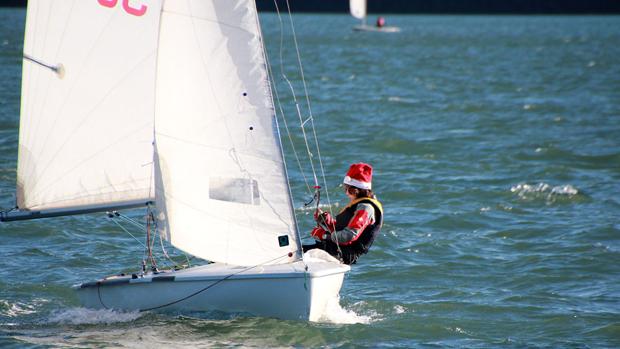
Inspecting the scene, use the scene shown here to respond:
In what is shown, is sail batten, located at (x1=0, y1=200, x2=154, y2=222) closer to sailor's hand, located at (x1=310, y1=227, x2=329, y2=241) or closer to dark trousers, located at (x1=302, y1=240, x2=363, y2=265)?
sailor's hand, located at (x1=310, y1=227, x2=329, y2=241)

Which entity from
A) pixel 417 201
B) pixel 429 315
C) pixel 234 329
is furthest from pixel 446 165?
pixel 234 329

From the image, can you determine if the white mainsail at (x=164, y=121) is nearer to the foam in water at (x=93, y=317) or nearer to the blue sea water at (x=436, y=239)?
the blue sea water at (x=436, y=239)

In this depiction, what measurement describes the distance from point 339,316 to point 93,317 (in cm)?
202

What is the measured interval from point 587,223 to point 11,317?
742cm

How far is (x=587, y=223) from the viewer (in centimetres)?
1321

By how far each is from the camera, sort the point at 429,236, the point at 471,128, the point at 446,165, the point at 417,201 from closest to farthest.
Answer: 1. the point at 429,236
2. the point at 417,201
3. the point at 446,165
4. the point at 471,128

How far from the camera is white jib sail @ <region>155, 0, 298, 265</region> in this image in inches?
313

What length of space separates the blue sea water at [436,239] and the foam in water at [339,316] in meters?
0.02

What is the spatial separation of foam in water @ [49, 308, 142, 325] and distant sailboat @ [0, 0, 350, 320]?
75 mm

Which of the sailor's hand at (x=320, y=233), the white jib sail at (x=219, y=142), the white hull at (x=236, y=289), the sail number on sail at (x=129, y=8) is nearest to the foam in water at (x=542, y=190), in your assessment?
the sailor's hand at (x=320, y=233)

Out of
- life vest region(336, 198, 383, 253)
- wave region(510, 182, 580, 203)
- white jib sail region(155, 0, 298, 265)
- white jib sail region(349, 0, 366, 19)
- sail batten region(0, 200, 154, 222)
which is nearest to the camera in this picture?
white jib sail region(155, 0, 298, 265)

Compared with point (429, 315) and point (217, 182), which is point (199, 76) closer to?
point (217, 182)

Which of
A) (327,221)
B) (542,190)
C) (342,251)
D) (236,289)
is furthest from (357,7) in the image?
(236,289)

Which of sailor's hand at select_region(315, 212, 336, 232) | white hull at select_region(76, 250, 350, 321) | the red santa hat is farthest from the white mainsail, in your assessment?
the red santa hat
